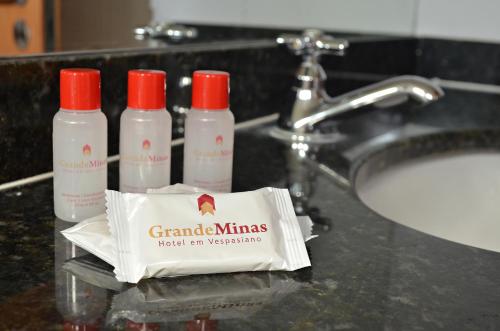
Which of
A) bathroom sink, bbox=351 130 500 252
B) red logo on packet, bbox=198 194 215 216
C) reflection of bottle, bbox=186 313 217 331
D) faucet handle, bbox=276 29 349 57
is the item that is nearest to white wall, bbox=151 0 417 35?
faucet handle, bbox=276 29 349 57

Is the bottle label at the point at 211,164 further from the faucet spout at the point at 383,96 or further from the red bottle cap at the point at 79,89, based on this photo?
the faucet spout at the point at 383,96

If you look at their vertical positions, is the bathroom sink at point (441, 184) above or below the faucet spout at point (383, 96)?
below

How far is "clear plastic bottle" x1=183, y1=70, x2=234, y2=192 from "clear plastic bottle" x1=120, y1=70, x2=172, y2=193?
0.03 m

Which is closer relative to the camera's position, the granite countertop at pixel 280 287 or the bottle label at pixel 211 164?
the granite countertop at pixel 280 287

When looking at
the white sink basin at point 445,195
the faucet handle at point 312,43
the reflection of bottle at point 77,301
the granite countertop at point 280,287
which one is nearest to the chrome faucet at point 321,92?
the faucet handle at point 312,43

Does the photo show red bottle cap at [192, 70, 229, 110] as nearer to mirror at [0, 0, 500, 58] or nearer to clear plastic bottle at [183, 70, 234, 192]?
clear plastic bottle at [183, 70, 234, 192]

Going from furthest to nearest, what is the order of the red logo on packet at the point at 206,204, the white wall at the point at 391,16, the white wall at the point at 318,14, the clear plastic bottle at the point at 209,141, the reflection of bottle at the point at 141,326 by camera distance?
the white wall at the point at 391,16 → the white wall at the point at 318,14 → the clear plastic bottle at the point at 209,141 → the red logo on packet at the point at 206,204 → the reflection of bottle at the point at 141,326

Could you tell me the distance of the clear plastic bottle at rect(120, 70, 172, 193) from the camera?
59cm

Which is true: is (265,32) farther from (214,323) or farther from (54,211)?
(214,323)

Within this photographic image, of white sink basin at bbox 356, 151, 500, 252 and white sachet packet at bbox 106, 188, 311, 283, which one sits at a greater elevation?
white sachet packet at bbox 106, 188, 311, 283

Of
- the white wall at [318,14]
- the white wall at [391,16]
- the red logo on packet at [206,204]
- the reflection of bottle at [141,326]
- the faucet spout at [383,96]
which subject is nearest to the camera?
the reflection of bottle at [141,326]

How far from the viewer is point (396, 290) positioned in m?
0.51

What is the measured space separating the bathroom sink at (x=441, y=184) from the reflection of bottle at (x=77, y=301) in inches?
19.3

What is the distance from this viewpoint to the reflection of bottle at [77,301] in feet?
1.42
